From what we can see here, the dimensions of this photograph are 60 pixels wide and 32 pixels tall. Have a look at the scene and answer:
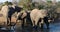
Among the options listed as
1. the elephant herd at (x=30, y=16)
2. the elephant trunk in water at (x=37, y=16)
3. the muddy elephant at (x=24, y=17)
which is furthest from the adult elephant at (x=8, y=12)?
the elephant trunk in water at (x=37, y=16)

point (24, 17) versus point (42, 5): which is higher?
point (42, 5)

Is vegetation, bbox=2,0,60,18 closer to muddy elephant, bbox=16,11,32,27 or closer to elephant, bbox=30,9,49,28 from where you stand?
muddy elephant, bbox=16,11,32,27

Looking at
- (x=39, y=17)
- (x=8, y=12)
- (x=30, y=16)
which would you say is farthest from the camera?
(x=30, y=16)

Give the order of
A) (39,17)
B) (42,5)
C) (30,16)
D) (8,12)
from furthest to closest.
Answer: (42,5), (30,16), (8,12), (39,17)

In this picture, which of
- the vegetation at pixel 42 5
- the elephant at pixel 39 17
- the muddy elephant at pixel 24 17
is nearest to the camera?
the elephant at pixel 39 17

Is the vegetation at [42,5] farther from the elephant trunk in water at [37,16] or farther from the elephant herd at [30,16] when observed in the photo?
the elephant trunk in water at [37,16]

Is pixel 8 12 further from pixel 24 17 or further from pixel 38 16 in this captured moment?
pixel 38 16

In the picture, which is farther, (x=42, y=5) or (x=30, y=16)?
(x=42, y=5)

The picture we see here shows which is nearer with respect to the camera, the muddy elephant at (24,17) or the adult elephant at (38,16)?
the adult elephant at (38,16)

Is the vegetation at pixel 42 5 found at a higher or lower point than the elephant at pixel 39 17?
higher

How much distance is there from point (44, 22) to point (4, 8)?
2320 millimetres

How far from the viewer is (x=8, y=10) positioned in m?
11.1

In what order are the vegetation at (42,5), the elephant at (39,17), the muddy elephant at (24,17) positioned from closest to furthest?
the elephant at (39,17)
the muddy elephant at (24,17)
the vegetation at (42,5)

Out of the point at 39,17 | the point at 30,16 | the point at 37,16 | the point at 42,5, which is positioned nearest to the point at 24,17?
the point at 30,16
